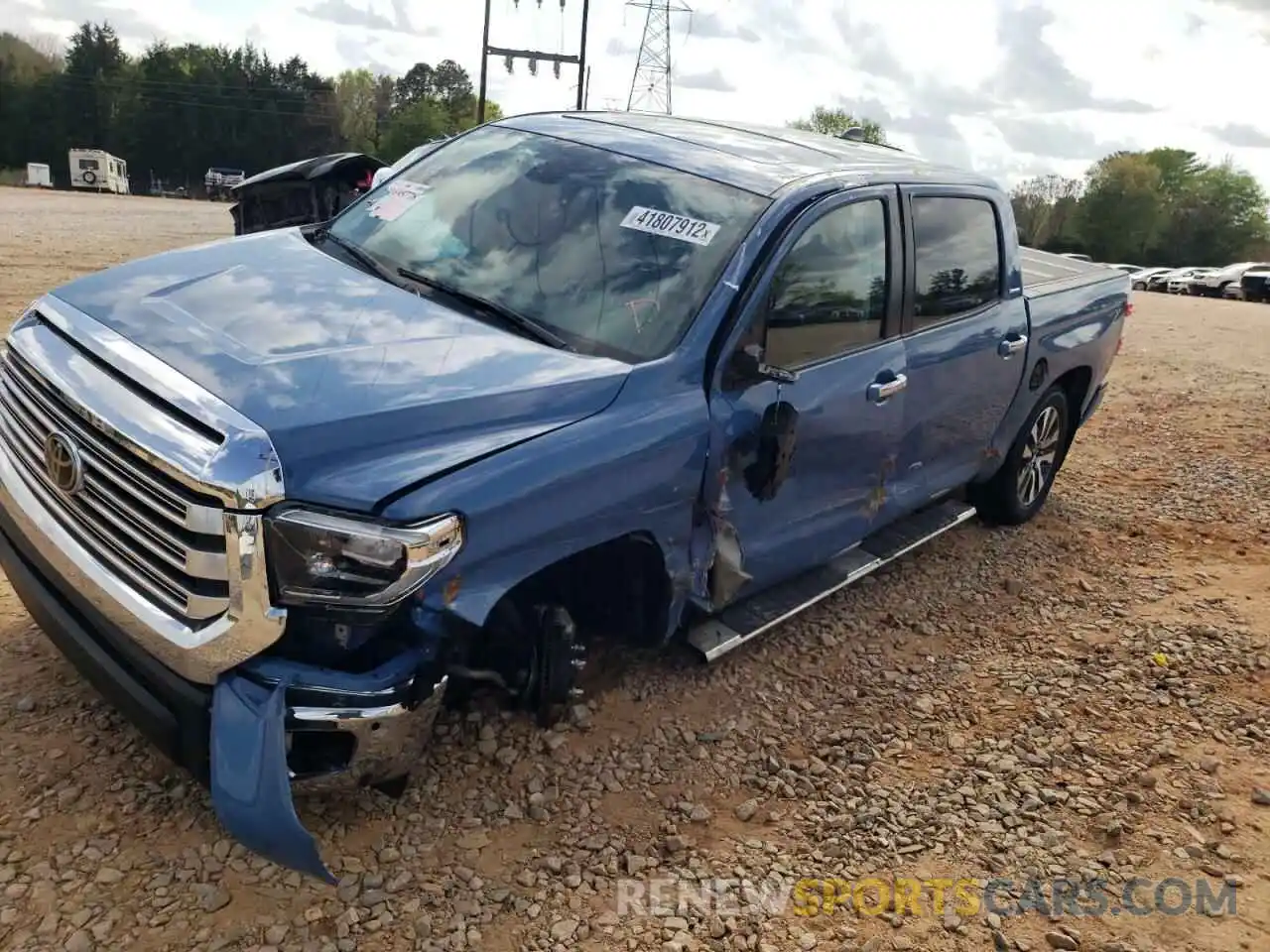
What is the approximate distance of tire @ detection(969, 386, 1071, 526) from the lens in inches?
218

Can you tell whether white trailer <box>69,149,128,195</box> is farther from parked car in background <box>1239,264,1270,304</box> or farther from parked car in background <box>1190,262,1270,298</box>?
parked car in background <box>1239,264,1270,304</box>

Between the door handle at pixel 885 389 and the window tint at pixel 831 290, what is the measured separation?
0.17m

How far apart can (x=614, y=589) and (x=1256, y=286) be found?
35.8 meters

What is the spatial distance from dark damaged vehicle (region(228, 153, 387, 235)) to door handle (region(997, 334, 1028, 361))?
5456 millimetres

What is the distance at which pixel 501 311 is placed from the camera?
3312mm

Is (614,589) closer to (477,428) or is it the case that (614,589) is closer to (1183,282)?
(477,428)

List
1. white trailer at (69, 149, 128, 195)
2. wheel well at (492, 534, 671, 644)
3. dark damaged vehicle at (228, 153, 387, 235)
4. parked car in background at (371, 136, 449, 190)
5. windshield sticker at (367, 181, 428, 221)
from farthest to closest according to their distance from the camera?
white trailer at (69, 149, 128, 195) → dark damaged vehicle at (228, 153, 387, 235) → parked car in background at (371, 136, 449, 190) → windshield sticker at (367, 181, 428, 221) → wheel well at (492, 534, 671, 644)

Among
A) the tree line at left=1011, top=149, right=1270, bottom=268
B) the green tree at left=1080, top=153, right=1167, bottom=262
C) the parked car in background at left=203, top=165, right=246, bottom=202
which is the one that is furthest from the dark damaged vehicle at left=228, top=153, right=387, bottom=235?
the green tree at left=1080, top=153, right=1167, bottom=262

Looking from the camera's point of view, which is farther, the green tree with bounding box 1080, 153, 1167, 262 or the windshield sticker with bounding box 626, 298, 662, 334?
the green tree with bounding box 1080, 153, 1167, 262

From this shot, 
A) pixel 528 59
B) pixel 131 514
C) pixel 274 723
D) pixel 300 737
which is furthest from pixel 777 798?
pixel 528 59

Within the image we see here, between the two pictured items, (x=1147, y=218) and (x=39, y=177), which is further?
(x=1147, y=218)

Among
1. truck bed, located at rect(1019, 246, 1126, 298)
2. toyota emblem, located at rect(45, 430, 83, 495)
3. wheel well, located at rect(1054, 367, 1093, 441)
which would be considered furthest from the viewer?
wheel well, located at rect(1054, 367, 1093, 441)

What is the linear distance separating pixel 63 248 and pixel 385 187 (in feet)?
40.9

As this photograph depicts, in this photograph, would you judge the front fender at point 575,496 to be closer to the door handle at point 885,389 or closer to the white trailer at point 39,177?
the door handle at point 885,389
